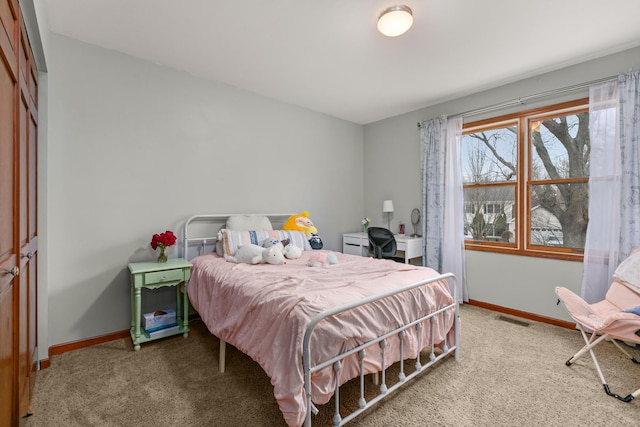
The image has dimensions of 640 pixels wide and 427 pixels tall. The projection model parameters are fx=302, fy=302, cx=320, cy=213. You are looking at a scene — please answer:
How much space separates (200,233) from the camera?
127 inches

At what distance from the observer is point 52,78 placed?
2426 millimetres

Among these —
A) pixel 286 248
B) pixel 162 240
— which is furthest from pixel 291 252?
pixel 162 240

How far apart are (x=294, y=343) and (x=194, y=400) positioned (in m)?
0.95

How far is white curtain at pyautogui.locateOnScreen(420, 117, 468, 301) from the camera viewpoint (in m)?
3.72

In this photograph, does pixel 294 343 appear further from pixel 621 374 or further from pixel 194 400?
pixel 621 374

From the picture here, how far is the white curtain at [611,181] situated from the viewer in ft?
8.50

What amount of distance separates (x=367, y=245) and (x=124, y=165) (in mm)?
2950

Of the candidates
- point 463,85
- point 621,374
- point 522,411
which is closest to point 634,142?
point 463,85

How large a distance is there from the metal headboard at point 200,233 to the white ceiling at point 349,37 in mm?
1512

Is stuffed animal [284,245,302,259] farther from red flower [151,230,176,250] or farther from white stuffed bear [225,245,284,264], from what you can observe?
red flower [151,230,176,250]

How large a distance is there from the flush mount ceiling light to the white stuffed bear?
1.97 meters

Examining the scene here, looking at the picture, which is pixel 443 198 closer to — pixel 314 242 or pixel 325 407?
pixel 314 242

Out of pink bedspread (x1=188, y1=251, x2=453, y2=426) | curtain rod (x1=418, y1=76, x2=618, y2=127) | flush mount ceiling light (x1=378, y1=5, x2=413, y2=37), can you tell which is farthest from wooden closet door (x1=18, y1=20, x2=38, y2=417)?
curtain rod (x1=418, y1=76, x2=618, y2=127)

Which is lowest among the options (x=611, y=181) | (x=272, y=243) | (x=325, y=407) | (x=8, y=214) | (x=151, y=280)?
(x=325, y=407)
